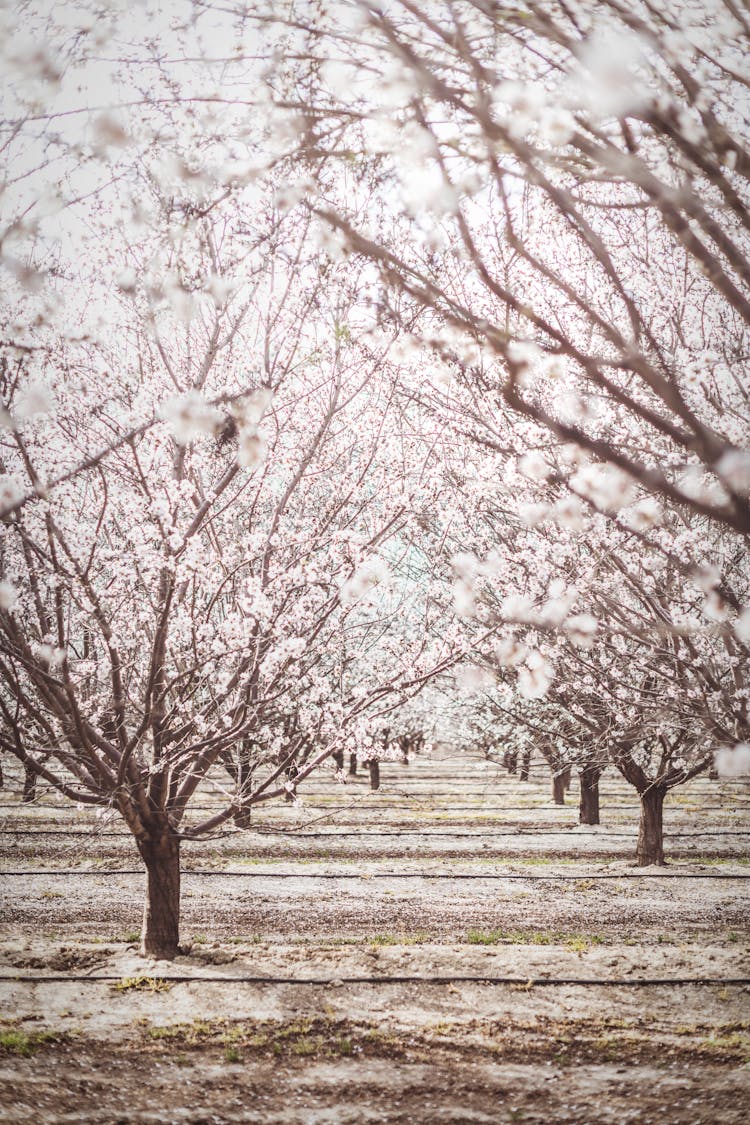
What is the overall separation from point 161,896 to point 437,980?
2.94m

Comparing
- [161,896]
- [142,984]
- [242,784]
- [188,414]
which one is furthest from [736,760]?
[161,896]

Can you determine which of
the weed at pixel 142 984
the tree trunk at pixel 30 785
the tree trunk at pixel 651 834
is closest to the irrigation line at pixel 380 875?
the tree trunk at pixel 651 834

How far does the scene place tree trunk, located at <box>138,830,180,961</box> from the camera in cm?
793

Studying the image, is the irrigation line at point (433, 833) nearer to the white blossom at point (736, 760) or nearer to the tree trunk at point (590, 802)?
the tree trunk at point (590, 802)

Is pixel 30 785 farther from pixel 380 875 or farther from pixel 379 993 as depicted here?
pixel 379 993

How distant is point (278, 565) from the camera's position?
836cm

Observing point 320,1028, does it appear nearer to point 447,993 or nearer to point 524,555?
point 447,993

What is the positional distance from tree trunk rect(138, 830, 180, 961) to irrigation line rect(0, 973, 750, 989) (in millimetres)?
637

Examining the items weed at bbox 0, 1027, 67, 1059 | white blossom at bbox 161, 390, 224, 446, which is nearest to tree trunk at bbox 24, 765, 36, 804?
weed at bbox 0, 1027, 67, 1059

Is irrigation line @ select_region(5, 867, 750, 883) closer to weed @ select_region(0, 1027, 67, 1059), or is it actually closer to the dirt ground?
the dirt ground

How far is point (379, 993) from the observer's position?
761 cm

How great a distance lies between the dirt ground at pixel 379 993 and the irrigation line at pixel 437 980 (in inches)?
1.0

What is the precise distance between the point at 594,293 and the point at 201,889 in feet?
37.3

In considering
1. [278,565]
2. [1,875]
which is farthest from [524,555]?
[1,875]
